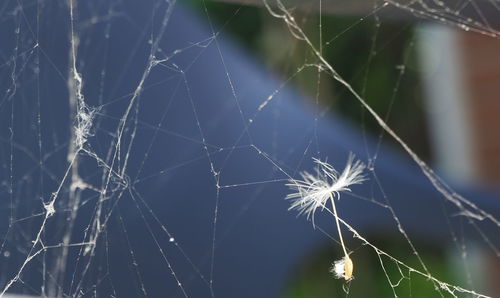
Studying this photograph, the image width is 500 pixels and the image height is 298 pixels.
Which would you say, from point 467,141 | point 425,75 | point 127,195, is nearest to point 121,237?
point 127,195

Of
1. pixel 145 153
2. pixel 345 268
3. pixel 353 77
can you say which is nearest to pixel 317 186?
pixel 345 268

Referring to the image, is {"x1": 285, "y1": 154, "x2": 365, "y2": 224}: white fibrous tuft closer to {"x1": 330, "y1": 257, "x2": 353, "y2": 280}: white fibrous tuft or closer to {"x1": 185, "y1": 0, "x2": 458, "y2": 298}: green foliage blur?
{"x1": 330, "y1": 257, "x2": 353, "y2": 280}: white fibrous tuft

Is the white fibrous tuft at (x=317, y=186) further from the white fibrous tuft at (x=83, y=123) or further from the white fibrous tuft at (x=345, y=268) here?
the white fibrous tuft at (x=83, y=123)

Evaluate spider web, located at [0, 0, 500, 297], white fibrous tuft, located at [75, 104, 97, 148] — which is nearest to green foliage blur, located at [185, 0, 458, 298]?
spider web, located at [0, 0, 500, 297]

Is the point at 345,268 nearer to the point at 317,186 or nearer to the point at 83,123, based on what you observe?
the point at 317,186

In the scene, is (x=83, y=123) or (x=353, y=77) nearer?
(x=83, y=123)

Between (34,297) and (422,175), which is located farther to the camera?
(422,175)

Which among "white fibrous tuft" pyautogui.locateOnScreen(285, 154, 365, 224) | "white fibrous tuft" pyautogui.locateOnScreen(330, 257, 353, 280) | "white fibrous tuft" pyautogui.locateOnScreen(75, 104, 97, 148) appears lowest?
"white fibrous tuft" pyautogui.locateOnScreen(330, 257, 353, 280)

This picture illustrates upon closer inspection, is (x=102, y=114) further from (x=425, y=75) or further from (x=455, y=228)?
(x=425, y=75)
